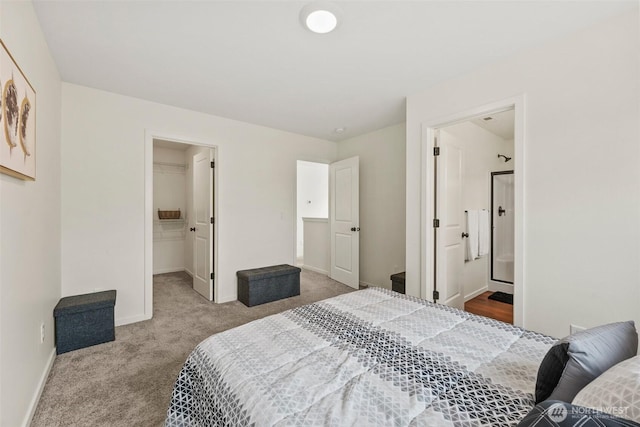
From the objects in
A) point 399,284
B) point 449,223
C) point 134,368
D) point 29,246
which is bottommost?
point 134,368

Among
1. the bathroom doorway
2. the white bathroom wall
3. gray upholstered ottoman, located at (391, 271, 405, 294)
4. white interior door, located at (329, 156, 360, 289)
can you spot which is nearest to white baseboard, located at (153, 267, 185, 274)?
the white bathroom wall

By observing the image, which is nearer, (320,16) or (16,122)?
(16,122)

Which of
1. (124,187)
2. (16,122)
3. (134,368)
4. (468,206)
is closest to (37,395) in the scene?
(134,368)

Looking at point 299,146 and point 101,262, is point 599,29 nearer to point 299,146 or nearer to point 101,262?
point 299,146

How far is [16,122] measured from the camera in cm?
134

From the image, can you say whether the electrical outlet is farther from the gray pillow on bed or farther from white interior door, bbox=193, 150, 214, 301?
white interior door, bbox=193, 150, 214, 301

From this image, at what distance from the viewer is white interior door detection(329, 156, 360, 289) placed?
415cm

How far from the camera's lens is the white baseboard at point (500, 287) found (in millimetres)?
3899

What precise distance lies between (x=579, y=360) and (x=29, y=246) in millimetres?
2652

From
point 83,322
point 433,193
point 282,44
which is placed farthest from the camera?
point 433,193

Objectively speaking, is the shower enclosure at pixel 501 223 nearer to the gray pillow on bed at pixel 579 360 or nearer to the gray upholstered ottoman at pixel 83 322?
the gray pillow on bed at pixel 579 360

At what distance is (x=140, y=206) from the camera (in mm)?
2988

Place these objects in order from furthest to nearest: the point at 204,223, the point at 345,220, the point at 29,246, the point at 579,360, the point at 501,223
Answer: the point at 345,220 < the point at 501,223 < the point at 204,223 < the point at 29,246 < the point at 579,360

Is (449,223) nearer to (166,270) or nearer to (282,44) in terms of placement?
(282,44)
